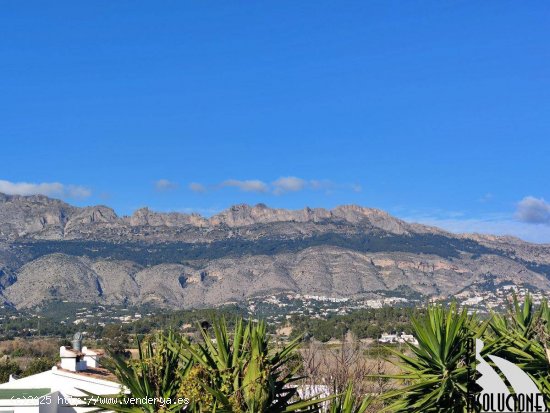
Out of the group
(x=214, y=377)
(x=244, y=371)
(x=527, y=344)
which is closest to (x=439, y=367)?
(x=527, y=344)

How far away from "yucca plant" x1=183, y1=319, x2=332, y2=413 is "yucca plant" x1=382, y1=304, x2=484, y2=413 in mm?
2238

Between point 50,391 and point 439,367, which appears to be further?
point 50,391

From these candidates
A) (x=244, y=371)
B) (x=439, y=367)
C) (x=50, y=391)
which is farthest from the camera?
(x=50, y=391)

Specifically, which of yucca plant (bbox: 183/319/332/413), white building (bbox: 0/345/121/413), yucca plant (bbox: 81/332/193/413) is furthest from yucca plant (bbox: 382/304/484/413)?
white building (bbox: 0/345/121/413)

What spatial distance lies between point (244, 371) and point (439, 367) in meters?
3.66

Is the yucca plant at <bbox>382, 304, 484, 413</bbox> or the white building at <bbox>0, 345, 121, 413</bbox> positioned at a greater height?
the yucca plant at <bbox>382, 304, 484, 413</bbox>

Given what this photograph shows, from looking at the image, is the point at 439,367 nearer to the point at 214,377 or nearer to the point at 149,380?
the point at 214,377

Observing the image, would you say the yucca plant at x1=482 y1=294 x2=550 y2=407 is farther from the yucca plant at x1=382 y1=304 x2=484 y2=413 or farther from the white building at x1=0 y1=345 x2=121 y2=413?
the white building at x1=0 y1=345 x2=121 y2=413

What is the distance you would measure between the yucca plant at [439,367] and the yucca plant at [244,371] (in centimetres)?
224

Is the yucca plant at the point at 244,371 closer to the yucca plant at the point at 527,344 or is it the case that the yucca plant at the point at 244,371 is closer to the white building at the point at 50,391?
the yucca plant at the point at 527,344

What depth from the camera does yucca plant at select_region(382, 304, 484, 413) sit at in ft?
35.8

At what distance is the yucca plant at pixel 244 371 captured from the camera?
27.9 ft

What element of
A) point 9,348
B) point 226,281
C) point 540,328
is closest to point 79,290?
point 226,281

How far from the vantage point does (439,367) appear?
11195 millimetres
